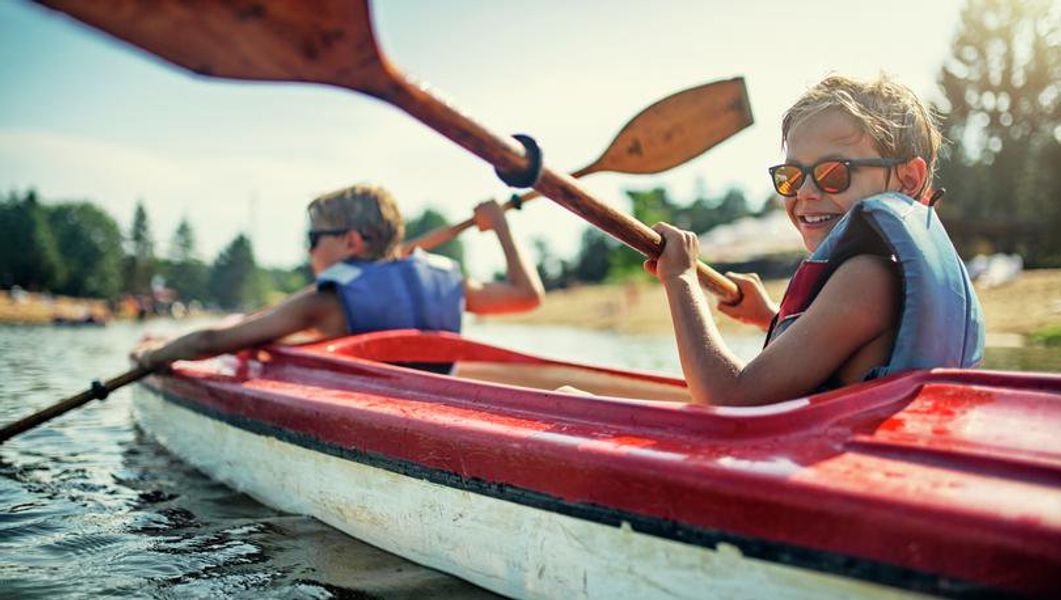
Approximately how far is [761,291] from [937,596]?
201 cm

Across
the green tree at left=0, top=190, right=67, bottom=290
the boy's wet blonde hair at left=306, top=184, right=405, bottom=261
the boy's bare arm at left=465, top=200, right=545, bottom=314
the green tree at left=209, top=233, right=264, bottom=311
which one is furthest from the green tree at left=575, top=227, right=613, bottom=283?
the green tree at left=209, top=233, right=264, bottom=311

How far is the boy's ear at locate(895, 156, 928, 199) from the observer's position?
1.99 metres

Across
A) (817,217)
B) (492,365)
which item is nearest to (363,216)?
(492,365)

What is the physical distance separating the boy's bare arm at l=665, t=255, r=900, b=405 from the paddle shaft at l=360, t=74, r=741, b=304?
32 centimetres

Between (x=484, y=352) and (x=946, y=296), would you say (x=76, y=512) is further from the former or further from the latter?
(x=946, y=296)

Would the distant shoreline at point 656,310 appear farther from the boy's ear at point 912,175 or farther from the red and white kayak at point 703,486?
Result: the boy's ear at point 912,175

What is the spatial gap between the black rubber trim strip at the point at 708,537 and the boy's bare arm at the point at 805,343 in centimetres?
38

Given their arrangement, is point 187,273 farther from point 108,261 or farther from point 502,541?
point 502,541

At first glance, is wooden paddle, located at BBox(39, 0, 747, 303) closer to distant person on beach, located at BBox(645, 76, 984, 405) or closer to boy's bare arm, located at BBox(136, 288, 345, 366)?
distant person on beach, located at BBox(645, 76, 984, 405)

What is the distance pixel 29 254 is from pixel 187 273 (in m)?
28.6

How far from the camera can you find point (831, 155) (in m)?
1.97

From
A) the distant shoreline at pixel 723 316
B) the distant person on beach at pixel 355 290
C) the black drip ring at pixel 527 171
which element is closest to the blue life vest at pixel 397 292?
the distant person on beach at pixel 355 290

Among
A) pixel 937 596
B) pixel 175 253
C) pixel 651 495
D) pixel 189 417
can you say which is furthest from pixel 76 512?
pixel 175 253

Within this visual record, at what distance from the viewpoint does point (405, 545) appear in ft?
7.78
